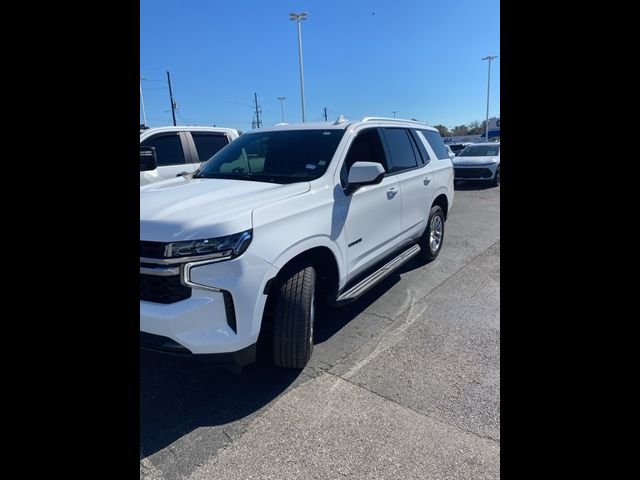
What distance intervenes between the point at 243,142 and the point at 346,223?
1668 millimetres

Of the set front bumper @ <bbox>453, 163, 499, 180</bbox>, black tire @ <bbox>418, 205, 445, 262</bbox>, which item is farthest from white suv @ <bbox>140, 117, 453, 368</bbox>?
front bumper @ <bbox>453, 163, 499, 180</bbox>

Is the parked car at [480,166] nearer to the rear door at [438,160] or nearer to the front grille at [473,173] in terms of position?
the front grille at [473,173]

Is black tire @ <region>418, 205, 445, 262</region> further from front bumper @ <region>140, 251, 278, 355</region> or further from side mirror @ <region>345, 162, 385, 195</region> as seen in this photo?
front bumper @ <region>140, 251, 278, 355</region>

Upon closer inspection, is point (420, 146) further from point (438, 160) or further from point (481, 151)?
point (481, 151)

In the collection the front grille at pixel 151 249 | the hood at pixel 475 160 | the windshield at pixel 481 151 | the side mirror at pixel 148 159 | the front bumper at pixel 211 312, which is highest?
the windshield at pixel 481 151

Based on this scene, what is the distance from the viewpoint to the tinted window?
439 cm

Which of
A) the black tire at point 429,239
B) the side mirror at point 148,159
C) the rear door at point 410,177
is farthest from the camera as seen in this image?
the side mirror at point 148,159

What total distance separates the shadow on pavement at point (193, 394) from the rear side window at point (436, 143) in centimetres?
407

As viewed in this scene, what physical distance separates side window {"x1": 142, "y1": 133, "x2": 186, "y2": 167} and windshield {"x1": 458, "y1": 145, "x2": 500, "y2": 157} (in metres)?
12.4

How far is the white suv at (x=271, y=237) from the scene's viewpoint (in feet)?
7.57

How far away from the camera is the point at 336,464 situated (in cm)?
212

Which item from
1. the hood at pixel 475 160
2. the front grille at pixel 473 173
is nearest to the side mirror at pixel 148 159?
the front grille at pixel 473 173
